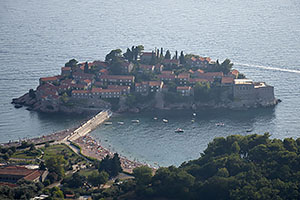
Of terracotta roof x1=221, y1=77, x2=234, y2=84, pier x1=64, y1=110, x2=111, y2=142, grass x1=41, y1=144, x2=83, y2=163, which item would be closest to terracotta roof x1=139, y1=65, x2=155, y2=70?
terracotta roof x1=221, y1=77, x2=234, y2=84

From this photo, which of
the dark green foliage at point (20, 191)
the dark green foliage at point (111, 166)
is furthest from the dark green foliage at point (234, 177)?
the dark green foliage at point (20, 191)

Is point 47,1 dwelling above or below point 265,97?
above

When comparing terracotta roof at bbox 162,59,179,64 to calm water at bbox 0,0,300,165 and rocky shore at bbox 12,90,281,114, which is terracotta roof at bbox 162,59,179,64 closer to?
rocky shore at bbox 12,90,281,114

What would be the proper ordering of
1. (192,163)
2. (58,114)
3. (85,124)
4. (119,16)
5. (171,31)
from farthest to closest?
(119,16) → (171,31) → (58,114) → (85,124) → (192,163)

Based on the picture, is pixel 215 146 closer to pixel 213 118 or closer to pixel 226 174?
pixel 226 174

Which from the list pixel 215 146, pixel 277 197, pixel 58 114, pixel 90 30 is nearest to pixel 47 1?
pixel 90 30

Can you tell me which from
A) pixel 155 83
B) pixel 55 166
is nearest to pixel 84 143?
pixel 55 166

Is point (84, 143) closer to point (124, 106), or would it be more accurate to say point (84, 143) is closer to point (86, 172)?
point (86, 172)
